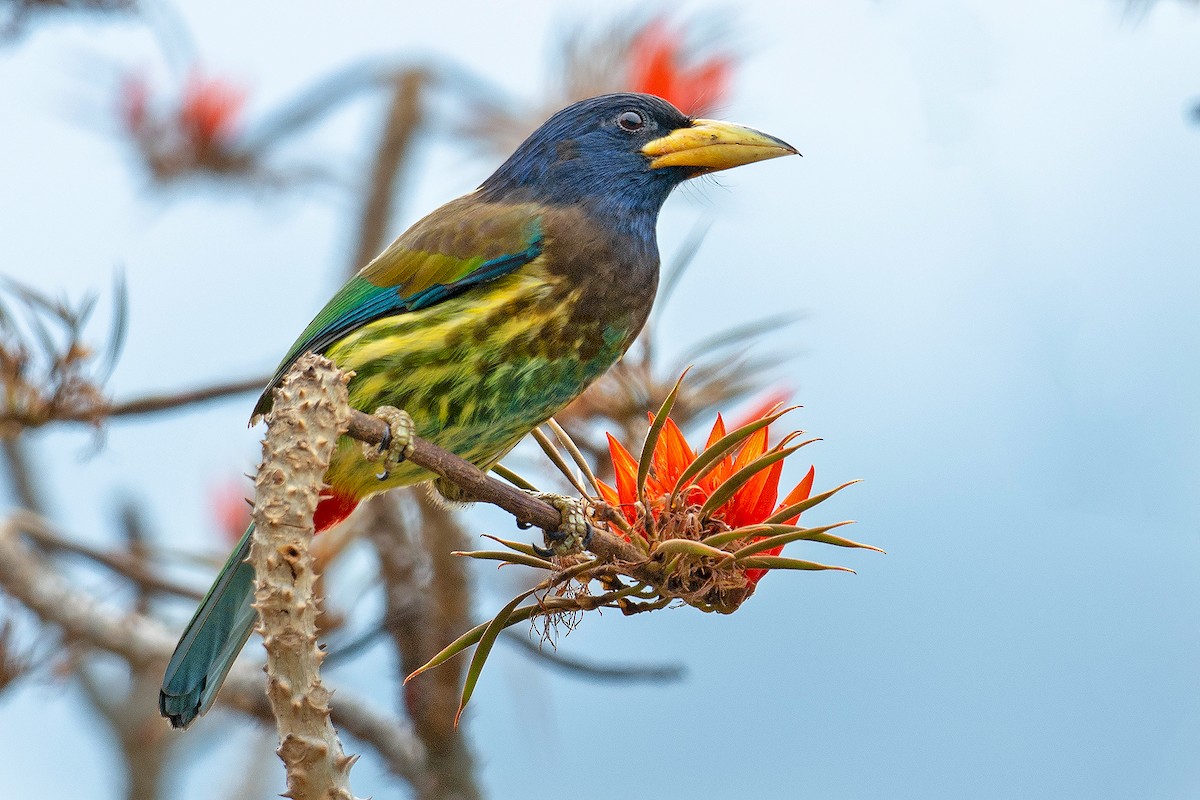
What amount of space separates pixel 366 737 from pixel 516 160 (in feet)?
4.87

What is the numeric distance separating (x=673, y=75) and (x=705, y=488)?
1.63m

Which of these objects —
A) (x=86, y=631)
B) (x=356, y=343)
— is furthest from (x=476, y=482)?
(x=86, y=631)

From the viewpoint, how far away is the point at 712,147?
2.62 m

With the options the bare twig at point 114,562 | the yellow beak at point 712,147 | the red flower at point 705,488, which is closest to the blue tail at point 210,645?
the red flower at point 705,488

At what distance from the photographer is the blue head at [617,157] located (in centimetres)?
266

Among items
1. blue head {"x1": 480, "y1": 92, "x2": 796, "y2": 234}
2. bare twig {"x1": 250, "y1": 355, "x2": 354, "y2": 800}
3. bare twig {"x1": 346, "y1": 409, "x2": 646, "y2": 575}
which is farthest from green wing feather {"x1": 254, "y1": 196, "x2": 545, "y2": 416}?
bare twig {"x1": 250, "y1": 355, "x2": 354, "y2": 800}

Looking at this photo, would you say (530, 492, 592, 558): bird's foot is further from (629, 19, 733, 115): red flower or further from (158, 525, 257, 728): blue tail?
(629, 19, 733, 115): red flower

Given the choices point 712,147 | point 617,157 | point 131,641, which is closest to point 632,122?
point 617,157

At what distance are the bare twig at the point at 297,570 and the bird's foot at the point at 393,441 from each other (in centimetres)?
29

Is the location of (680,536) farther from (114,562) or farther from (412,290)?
(114,562)

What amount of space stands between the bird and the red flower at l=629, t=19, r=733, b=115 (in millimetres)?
376

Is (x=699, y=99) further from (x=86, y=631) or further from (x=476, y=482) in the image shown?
(x=86, y=631)

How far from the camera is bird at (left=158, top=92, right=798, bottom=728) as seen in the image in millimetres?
2336

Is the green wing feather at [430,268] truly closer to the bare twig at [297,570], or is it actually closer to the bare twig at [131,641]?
the bare twig at [297,570]
